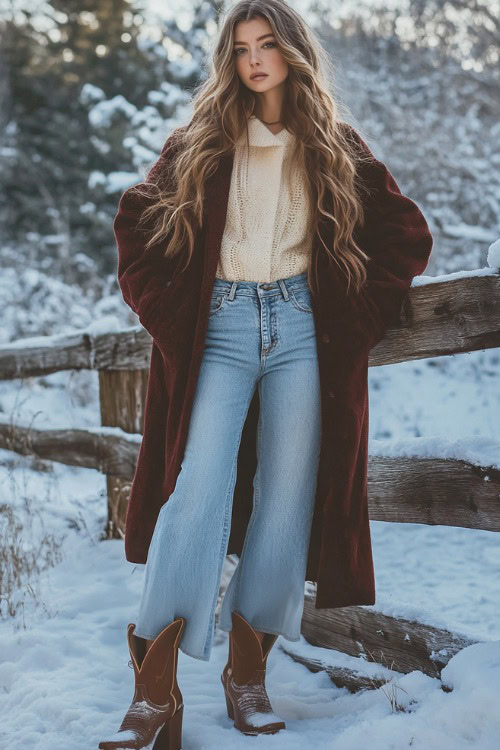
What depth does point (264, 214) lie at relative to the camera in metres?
2.47

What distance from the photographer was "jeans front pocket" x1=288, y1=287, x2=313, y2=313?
8.08ft

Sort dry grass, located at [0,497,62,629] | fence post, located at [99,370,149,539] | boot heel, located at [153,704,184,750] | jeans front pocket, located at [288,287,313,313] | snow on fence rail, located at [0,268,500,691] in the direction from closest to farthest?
boot heel, located at [153,704,184,750] → snow on fence rail, located at [0,268,500,691] → jeans front pocket, located at [288,287,313,313] → dry grass, located at [0,497,62,629] → fence post, located at [99,370,149,539]

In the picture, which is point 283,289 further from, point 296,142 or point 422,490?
point 422,490

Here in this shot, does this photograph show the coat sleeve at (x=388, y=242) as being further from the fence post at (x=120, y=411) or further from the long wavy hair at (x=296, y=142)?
the fence post at (x=120, y=411)

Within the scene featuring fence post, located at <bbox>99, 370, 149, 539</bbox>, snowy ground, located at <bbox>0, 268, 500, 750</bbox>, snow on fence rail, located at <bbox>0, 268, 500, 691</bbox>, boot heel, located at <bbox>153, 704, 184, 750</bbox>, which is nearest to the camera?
snowy ground, located at <bbox>0, 268, 500, 750</bbox>

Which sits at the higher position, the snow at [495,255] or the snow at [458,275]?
the snow at [495,255]

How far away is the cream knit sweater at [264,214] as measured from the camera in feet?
8.02

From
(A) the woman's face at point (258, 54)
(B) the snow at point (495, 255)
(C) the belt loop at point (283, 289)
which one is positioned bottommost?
(C) the belt loop at point (283, 289)

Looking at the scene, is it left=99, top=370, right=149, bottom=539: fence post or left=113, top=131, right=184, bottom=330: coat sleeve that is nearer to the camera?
left=113, top=131, right=184, bottom=330: coat sleeve

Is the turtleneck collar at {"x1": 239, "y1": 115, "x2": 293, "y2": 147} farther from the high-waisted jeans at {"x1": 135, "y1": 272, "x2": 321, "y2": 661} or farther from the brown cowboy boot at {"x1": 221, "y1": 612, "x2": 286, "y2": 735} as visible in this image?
the brown cowboy boot at {"x1": 221, "y1": 612, "x2": 286, "y2": 735}

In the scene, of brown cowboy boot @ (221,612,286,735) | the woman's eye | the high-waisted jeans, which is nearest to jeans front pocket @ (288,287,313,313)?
the high-waisted jeans

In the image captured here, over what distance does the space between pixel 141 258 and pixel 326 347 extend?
70 centimetres

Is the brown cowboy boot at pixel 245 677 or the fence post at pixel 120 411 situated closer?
the brown cowboy boot at pixel 245 677

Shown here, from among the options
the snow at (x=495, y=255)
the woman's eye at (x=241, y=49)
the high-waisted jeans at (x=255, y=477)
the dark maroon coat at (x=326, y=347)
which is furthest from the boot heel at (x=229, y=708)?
the woman's eye at (x=241, y=49)
